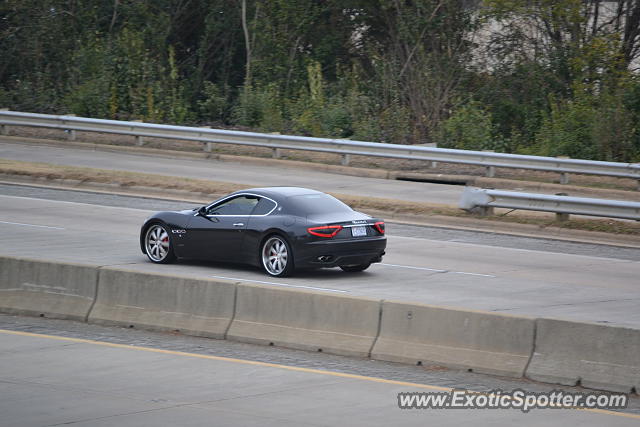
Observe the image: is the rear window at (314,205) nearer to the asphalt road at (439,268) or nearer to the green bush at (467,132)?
the asphalt road at (439,268)

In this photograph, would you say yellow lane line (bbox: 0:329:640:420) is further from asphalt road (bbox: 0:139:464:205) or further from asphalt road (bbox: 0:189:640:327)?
asphalt road (bbox: 0:139:464:205)

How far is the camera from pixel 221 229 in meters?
15.9

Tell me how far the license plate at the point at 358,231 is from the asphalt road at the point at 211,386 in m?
3.90

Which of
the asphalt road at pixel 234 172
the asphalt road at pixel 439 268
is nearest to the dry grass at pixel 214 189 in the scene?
the asphalt road at pixel 439 268

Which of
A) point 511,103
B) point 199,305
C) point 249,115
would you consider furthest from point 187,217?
point 511,103

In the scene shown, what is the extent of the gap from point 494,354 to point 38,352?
4.89 m

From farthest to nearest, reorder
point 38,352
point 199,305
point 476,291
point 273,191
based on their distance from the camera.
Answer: point 273,191 < point 476,291 < point 199,305 < point 38,352

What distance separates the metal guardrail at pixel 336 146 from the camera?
27.7 metres

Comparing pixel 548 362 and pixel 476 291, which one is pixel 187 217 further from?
pixel 548 362

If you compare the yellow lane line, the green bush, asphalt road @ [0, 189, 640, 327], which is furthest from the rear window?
the green bush

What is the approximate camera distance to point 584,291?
1503 cm

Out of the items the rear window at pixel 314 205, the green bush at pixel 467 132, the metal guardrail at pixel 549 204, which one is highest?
the green bush at pixel 467 132

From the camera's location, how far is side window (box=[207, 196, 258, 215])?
52.3ft

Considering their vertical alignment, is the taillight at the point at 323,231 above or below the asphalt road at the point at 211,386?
above
